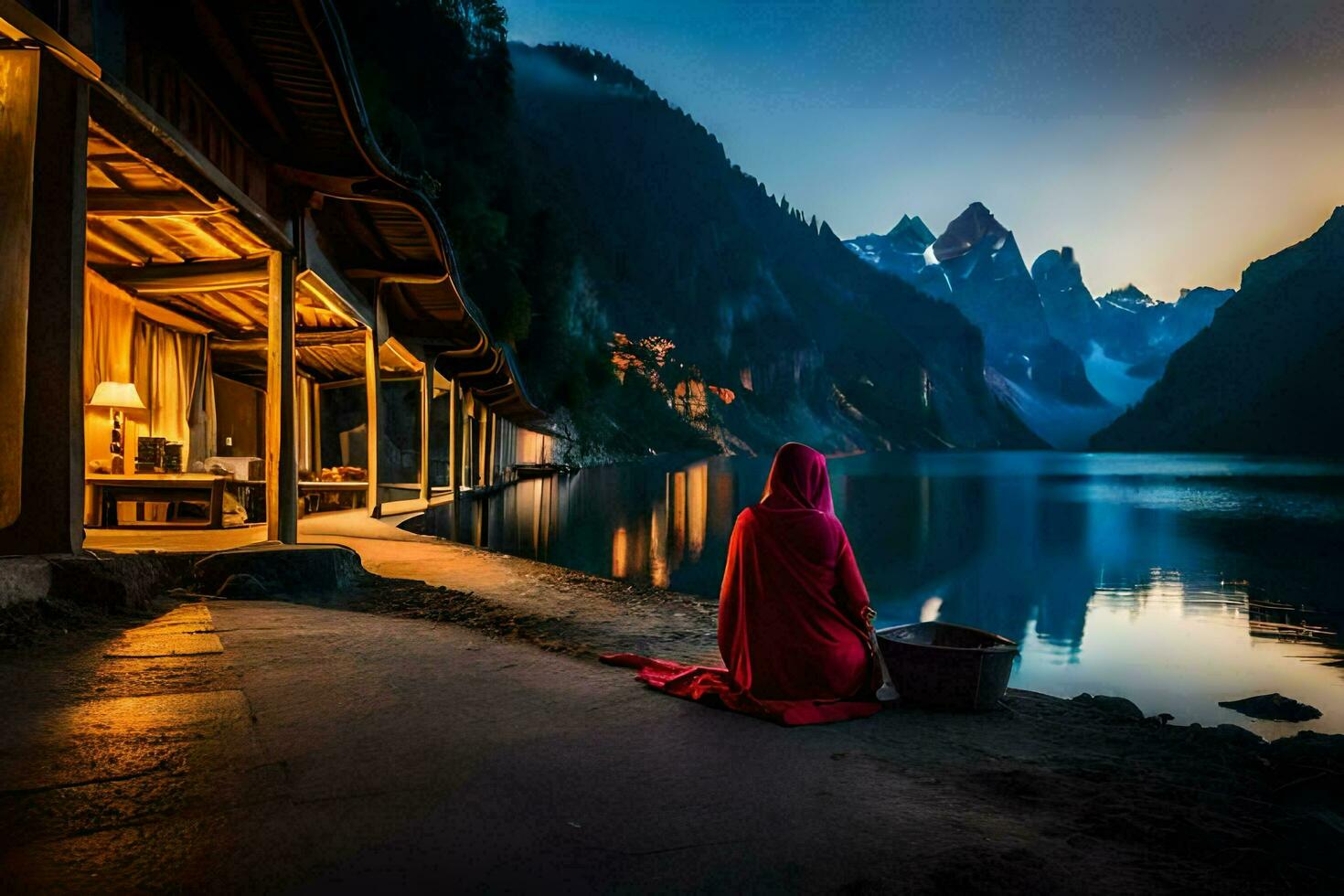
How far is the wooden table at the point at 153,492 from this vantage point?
10086mm

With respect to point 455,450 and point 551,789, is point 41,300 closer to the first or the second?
point 551,789

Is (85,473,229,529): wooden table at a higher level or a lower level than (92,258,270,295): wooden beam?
lower

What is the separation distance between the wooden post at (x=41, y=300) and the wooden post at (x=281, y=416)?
3.74m

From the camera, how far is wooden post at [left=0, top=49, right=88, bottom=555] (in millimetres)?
4520

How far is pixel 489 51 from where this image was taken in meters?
43.8

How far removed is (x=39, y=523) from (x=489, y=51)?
4530 centimetres

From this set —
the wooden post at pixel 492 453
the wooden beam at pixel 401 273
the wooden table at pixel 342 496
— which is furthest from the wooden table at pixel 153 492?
the wooden post at pixel 492 453

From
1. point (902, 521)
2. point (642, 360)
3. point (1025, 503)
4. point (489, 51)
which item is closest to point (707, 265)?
point (642, 360)

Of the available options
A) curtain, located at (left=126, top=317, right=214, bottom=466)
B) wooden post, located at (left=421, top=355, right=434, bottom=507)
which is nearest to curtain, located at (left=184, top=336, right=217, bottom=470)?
curtain, located at (left=126, top=317, right=214, bottom=466)

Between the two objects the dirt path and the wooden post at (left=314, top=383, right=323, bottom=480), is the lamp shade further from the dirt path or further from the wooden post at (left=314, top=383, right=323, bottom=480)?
the wooden post at (left=314, top=383, right=323, bottom=480)

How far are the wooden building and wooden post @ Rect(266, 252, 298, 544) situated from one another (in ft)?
0.07

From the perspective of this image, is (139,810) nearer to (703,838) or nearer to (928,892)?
(703,838)

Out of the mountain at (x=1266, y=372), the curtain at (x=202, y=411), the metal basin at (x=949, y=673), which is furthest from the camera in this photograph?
the mountain at (x=1266, y=372)

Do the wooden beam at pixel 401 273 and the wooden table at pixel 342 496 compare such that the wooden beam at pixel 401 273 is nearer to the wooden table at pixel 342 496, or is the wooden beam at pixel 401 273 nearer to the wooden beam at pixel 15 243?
the wooden table at pixel 342 496
